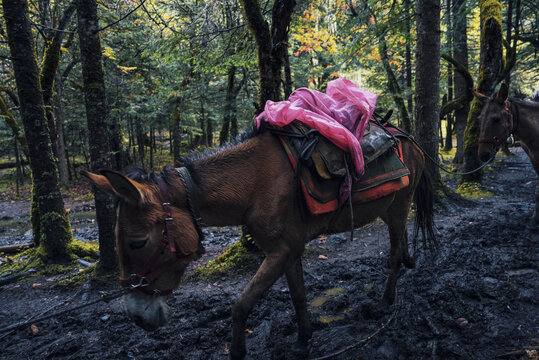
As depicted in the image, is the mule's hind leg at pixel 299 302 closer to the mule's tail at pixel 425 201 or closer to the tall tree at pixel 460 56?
the mule's tail at pixel 425 201

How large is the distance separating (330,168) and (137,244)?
1776mm

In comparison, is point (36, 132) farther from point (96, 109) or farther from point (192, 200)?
point (192, 200)

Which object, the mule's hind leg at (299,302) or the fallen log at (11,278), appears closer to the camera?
the mule's hind leg at (299,302)

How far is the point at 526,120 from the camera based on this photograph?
237 inches

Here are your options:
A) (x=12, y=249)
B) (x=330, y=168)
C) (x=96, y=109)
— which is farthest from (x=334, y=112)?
(x=12, y=249)

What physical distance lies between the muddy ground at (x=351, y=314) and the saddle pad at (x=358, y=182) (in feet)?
4.90

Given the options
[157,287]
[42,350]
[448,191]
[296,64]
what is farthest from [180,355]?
[296,64]

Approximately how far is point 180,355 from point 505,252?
519 cm

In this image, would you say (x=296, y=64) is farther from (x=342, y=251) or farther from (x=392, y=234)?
(x=392, y=234)

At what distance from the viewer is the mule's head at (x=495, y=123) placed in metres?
5.84

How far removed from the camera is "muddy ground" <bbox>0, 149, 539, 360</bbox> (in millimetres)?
3094

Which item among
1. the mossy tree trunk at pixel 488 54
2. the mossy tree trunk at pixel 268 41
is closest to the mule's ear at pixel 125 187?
the mossy tree trunk at pixel 268 41

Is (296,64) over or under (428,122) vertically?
over

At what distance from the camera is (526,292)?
3736mm
